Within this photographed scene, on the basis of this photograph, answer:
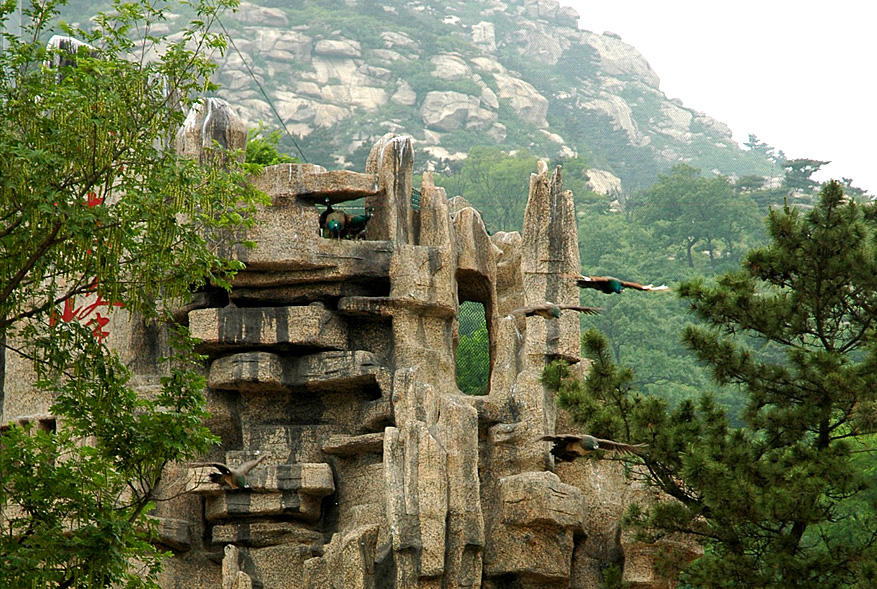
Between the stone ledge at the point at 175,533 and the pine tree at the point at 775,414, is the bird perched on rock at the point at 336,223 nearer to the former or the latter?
the stone ledge at the point at 175,533

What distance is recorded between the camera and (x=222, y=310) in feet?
45.1

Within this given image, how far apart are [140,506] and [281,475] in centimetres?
465

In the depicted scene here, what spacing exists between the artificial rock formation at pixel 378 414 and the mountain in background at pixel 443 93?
28.5 metres

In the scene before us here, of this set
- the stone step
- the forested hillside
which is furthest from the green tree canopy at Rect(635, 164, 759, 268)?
the stone step

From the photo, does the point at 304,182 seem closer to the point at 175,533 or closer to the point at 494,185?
the point at 175,533

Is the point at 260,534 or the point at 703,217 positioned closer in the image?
the point at 260,534

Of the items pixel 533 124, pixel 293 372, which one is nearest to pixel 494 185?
pixel 533 124

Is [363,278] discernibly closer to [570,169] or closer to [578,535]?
[578,535]

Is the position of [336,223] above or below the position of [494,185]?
below

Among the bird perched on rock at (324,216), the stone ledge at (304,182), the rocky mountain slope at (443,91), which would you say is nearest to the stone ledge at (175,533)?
the bird perched on rock at (324,216)

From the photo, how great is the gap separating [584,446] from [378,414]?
2.94m

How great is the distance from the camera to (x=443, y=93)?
56.6 m

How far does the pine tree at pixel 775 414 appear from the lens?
1040 cm

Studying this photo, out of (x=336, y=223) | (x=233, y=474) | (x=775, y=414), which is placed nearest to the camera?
(x=775, y=414)
